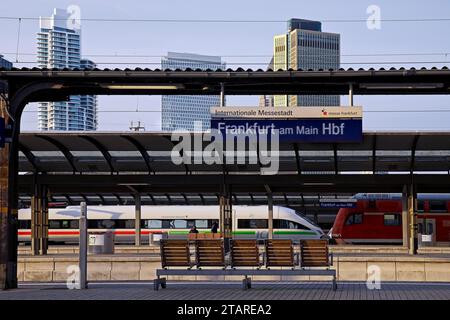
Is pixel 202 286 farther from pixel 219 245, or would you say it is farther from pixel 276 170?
pixel 276 170

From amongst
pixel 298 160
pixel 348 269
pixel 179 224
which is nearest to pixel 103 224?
pixel 179 224

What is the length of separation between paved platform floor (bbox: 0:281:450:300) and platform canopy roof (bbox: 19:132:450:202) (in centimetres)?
1045

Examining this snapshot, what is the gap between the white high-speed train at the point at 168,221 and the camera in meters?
50.4

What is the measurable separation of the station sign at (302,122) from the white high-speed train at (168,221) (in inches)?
1294

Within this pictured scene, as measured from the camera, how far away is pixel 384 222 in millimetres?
50531

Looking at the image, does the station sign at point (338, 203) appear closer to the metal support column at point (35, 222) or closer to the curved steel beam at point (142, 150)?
the curved steel beam at point (142, 150)

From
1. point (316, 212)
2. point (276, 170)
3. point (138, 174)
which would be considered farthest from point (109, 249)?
point (316, 212)

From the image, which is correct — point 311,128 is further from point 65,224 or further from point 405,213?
point 65,224

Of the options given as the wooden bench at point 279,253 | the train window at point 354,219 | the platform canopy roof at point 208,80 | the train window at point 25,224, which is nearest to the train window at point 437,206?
the train window at point 354,219

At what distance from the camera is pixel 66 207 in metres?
53.6

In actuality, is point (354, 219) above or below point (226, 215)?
below

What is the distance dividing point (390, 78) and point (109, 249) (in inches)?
610

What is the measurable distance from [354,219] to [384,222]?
1.89m

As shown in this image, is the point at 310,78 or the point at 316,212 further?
the point at 316,212
